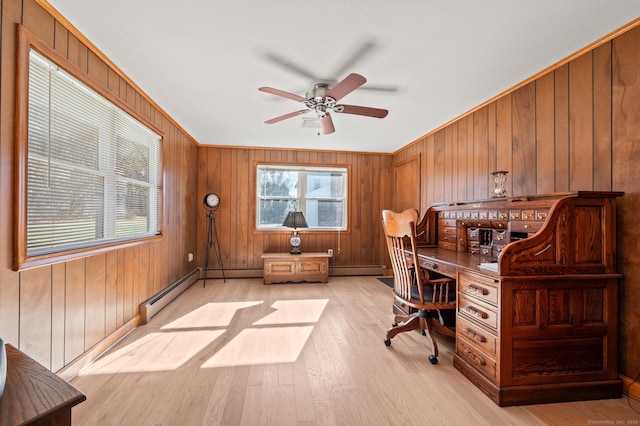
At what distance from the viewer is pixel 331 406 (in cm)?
163

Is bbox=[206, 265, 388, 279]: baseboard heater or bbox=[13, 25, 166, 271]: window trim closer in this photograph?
bbox=[13, 25, 166, 271]: window trim

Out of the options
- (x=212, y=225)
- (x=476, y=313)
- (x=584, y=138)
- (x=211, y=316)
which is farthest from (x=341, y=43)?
(x=212, y=225)

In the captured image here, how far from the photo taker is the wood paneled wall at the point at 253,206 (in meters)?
4.80

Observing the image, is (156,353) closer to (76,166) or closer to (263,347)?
(263,347)

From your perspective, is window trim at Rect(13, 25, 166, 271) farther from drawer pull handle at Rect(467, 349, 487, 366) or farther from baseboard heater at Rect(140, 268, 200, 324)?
drawer pull handle at Rect(467, 349, 487, 366)

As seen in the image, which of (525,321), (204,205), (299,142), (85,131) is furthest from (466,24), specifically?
(204,205)

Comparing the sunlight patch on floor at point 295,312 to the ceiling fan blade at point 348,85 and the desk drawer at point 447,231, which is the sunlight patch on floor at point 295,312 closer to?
the desk drawer at point 447,231

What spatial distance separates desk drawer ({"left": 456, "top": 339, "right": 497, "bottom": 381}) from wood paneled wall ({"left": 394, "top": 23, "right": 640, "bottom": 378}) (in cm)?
89

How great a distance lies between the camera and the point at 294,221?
4625 millimetres

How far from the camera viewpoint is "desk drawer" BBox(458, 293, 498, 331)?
174 cm

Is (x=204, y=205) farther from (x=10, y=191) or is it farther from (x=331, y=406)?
(x=331, y=406)

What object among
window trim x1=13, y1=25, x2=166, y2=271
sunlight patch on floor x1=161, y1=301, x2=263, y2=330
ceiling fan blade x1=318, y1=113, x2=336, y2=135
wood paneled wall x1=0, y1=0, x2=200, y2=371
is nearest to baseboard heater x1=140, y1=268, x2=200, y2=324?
wood paneled wall x1=0, y1=0, x2=200, y2=371

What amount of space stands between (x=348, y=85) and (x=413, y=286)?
1785mm

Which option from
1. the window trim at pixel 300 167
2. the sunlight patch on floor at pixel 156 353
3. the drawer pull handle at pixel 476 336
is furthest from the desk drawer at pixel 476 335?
the window trim at pixel 300 167
